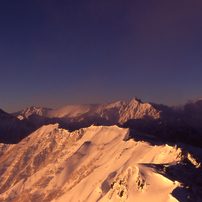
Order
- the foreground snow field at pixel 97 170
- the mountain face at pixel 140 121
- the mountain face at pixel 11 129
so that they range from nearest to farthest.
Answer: the foreground snow field at pixel 97 170 → the mountain face at pixel 140 121 → the mountain face at pixel 11 129

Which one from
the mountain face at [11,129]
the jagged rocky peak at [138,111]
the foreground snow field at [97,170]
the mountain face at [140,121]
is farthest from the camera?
the jagged rocky peak at [138,111]

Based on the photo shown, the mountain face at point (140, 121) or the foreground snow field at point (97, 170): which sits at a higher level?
the mountain face at point (140, 121)

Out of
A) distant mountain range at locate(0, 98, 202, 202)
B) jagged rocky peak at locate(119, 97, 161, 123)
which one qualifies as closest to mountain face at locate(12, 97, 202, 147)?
jagged rocky peak at locate(119, 97, 161, 123)

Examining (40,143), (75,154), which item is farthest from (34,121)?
(75,154)

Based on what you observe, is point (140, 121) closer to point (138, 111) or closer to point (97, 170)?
point (138, 111)

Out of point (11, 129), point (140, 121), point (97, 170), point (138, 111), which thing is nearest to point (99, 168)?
point (97, 170)

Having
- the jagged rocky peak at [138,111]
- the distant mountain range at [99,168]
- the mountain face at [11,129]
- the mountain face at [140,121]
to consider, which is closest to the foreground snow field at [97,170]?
the distant mountain range at [99,168]

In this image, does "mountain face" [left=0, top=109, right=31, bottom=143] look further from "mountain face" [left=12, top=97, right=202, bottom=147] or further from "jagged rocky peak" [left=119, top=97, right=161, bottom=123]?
"jagged rocky peak" [left=119, top=97, right=161, bottom=123]

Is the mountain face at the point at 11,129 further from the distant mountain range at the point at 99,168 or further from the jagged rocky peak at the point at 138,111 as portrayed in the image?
the jagged rocky peak at the point at 138,111
